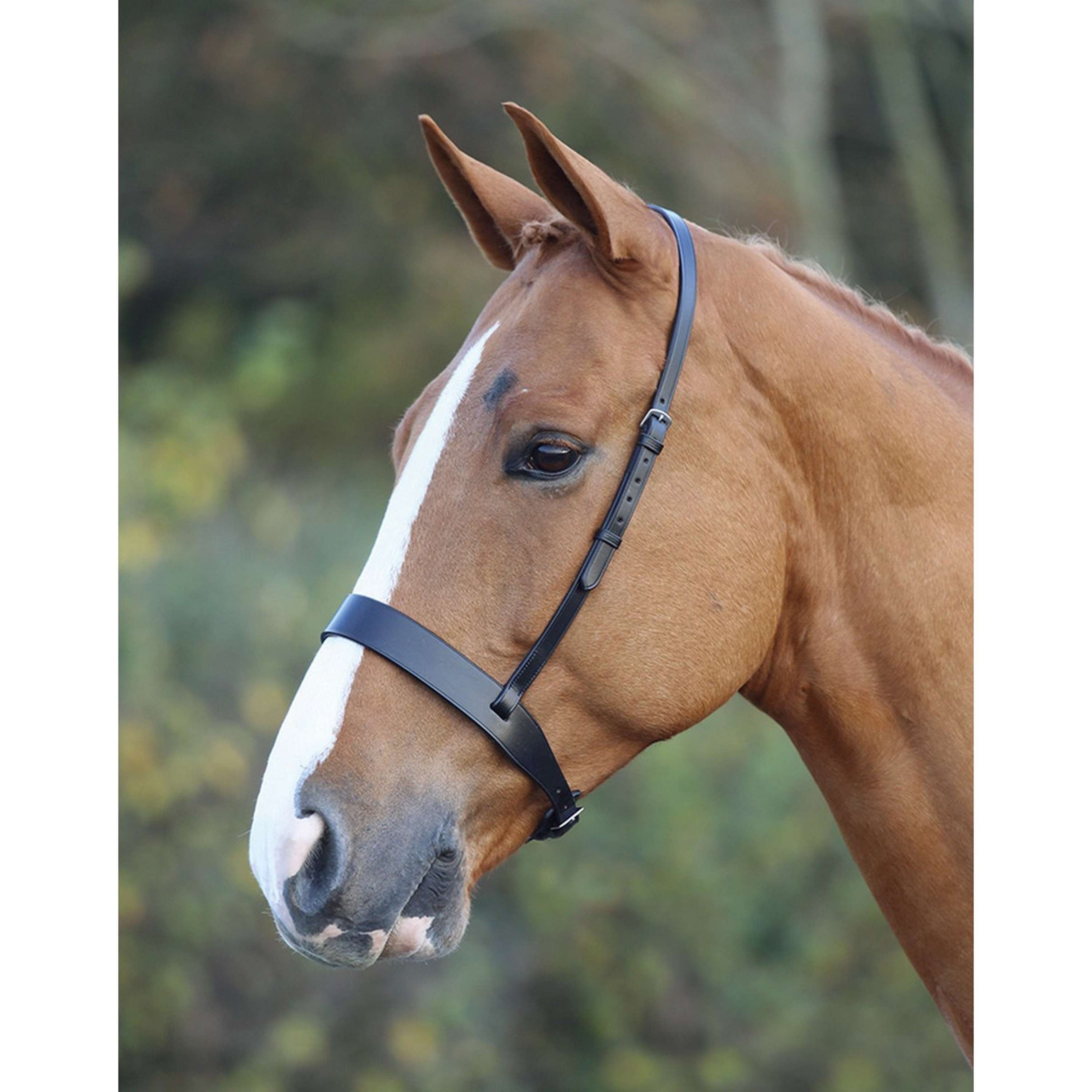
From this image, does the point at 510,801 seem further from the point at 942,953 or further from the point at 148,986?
the point at 148,986

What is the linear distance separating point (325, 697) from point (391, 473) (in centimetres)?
587

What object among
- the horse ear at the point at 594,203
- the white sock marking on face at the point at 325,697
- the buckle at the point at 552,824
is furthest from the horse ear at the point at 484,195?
the buckle at the point at 552,824

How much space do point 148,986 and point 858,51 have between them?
289 inches

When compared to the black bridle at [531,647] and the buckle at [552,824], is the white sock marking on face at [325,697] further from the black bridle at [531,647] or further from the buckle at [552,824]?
the buckle at [552,824]

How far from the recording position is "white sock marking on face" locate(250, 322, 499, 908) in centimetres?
174

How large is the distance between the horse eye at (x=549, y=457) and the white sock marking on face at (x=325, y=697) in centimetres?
16

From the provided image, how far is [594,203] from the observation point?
1910mm

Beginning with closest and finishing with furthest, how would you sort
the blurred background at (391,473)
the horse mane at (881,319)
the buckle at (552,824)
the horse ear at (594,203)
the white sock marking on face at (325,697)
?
1. the white sock marking on face at (325,697)
2. the horse ear at (594,203)
3. the buckle at (552,824)
4. the horse mane at (881,319)
5. the blurred background at (391,473)

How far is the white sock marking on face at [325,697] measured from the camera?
174 cm

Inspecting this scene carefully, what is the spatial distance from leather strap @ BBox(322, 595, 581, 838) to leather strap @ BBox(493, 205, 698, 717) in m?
0.03

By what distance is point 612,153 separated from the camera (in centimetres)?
930

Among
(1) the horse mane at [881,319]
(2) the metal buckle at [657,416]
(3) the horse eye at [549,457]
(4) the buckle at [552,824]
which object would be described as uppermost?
(1) the horse mane at [881,319]

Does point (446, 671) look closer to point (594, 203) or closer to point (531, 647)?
point (531, 647)
